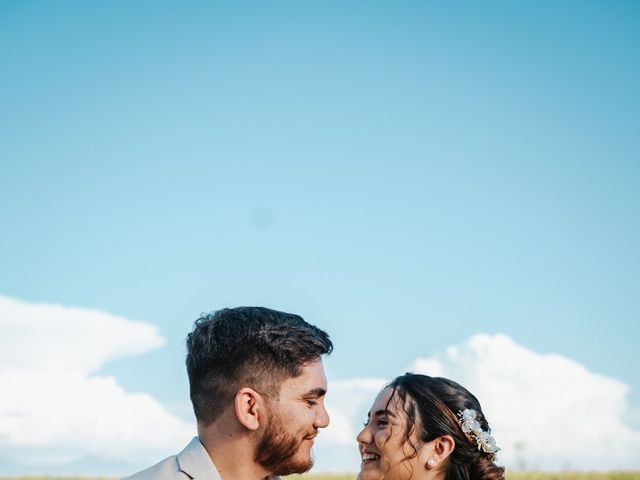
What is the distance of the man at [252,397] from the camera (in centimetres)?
492

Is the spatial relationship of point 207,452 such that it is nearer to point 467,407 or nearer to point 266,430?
point 266,430

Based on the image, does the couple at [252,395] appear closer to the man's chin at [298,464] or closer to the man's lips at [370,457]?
the man's chin at [298,464]

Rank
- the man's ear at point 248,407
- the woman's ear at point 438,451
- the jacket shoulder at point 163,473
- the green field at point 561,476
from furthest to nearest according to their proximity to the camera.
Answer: the green field at point 561,476 < the woman's ear at point 438,451 < the man's ear at point 248,407 < the jacket shoulder at point 163,473

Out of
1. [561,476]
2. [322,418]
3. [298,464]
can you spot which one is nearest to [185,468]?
[298,464]

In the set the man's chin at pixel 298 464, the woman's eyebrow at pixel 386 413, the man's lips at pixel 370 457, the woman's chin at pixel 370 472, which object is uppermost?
the woman's eyebrow at pixel 386 413

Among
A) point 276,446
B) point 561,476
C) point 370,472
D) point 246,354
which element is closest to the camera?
point 276,446

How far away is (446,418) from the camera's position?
269 inches

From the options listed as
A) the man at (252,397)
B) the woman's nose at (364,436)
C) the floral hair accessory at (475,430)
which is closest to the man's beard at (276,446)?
the man at (252,397)

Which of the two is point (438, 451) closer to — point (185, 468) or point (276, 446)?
point (276, 446)

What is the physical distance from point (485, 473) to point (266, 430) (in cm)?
285

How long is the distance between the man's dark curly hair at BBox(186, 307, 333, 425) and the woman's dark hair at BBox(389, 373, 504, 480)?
74.3 inches

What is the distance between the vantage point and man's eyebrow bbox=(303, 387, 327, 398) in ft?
16.7

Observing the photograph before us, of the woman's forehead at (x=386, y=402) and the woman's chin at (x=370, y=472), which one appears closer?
the woman's chin at (x=370, y=472)

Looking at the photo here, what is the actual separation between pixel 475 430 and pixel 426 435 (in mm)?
465
